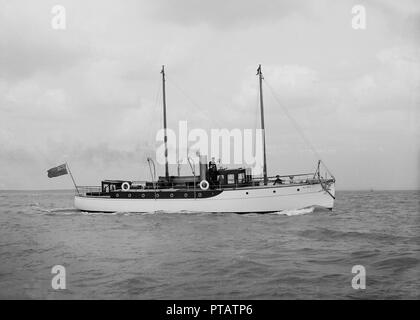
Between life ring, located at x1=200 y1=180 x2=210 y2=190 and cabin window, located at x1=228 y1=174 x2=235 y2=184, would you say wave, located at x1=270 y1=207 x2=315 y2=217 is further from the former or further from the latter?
→ life ring, located at x1=200 y1=180 x2=210 y2=190

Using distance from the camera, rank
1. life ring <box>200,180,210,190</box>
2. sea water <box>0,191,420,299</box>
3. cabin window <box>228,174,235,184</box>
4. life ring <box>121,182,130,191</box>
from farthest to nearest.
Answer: life ring <box>121,182,130,191</box> < cabin window <box>228,174,235,184</box> < life ring <box>200,180,210,190</box> < sea water <box>0,191,420,299</box>

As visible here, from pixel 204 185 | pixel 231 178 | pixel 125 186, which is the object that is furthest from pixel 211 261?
pixel 125 186

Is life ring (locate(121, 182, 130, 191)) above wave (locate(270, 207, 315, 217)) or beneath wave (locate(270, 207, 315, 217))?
above

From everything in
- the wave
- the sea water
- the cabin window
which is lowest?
the wave

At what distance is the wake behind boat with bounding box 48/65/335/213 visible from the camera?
40844mm

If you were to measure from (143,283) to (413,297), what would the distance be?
Answer: 975 centimetres

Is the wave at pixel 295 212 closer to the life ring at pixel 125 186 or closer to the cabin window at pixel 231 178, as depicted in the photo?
the cabin window at pixel 231 178

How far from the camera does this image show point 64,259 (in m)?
20.7

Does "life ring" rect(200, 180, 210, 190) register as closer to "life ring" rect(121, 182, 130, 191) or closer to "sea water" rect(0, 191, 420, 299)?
"sea water" rect(0, 191, 420, 299)

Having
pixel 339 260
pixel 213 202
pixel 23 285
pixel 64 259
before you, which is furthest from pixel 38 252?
pixel 213 202

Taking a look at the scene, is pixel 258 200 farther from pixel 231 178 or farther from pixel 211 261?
pixel 211 261

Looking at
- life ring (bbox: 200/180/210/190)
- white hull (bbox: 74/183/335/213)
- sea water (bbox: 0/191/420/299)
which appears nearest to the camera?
sea water (bbox: 0/191/420/299)

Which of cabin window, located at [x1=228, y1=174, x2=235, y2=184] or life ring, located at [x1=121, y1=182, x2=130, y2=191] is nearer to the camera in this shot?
cabin window, located at [x1=228, y1=174, x2=235, y2=184]

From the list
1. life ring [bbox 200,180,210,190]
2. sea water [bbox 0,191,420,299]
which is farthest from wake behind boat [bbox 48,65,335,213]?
sea water [bbox 0,191,420,299]
